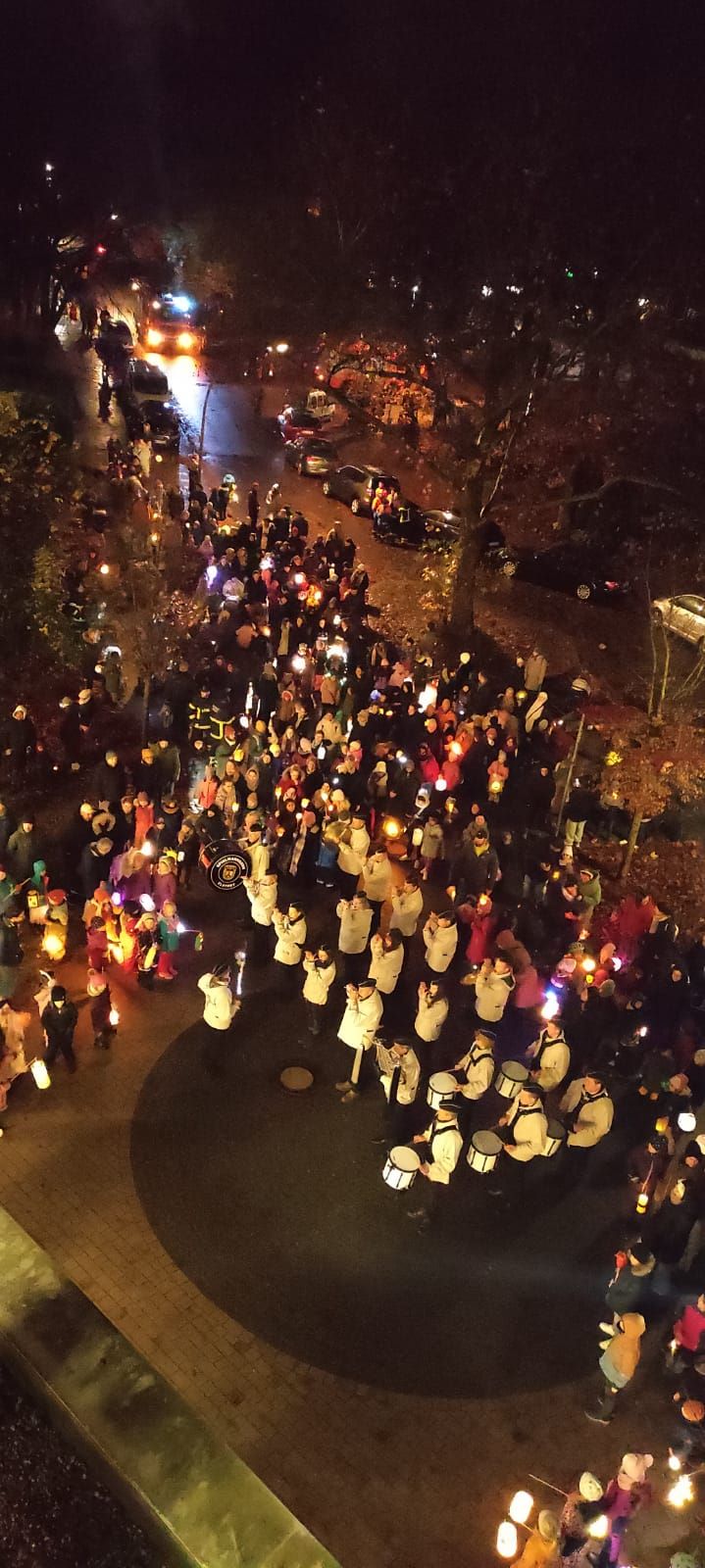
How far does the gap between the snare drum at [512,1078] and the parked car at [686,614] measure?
12321mm

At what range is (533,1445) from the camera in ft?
24.7

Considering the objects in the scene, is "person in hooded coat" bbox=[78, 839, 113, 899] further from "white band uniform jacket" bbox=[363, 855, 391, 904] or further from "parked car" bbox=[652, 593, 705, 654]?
"parked car" bbox=[652, 593, 705, 654]

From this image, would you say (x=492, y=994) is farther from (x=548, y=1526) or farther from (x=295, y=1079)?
(x=548, y=1526)

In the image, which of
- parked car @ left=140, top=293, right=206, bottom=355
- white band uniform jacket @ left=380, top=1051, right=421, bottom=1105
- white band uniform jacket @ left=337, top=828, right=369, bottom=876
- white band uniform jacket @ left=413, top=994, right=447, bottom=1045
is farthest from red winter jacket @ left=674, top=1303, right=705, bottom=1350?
parked car @ left=140, top=293, right=206, bottom=355

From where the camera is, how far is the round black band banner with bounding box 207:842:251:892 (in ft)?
40.4

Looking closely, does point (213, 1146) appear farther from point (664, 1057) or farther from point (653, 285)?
point (653, 285)

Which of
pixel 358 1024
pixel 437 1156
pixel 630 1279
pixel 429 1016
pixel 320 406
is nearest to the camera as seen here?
pixel 630 1279

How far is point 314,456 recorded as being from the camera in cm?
3069

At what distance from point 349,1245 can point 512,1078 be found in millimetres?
2131

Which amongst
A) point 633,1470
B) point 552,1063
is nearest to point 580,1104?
A: point 552,1063

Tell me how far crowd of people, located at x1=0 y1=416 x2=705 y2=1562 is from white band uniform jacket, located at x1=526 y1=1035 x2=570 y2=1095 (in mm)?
23

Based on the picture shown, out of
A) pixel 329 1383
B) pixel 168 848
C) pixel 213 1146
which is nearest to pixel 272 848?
pixel 168 848

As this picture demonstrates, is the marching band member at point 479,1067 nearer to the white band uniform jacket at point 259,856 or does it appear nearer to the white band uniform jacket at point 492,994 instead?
the white band uniform jacket at point 492,994

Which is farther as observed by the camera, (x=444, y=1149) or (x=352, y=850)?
(x=352, y=850)
